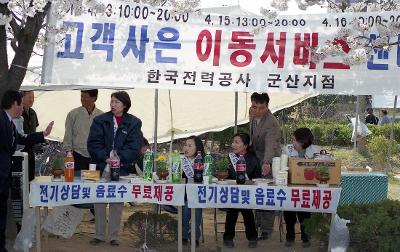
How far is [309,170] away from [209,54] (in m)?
1.74

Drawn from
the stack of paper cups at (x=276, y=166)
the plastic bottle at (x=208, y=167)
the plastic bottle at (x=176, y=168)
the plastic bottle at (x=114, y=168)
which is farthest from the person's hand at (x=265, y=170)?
the plastic bottle at (x=114, y=168)

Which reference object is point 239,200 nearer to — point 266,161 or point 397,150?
point 266,161

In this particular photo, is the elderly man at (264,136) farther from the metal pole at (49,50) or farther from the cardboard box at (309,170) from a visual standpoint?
the metal pole at (49,50)

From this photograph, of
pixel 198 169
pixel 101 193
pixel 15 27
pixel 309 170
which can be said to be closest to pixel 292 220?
pixel 309 170

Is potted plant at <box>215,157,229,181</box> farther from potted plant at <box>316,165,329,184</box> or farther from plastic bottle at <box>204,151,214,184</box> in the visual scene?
potted plant at <box>316,165,329,184</box>

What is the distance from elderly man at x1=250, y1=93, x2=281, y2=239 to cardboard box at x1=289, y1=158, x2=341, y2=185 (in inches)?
35.7

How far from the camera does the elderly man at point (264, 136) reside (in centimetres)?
727

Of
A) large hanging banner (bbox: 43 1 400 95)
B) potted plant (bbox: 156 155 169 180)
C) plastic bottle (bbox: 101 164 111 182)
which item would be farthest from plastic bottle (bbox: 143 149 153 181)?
large hanging banner (bbox: 43 1 400 95)

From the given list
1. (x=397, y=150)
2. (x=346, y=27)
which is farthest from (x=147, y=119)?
(x=397, y=150)

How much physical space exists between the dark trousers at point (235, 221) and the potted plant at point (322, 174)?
39.8 inches

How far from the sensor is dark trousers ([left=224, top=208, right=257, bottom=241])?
6883 mm

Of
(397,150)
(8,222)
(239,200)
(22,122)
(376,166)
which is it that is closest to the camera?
(239,200)

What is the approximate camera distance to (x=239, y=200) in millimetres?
6078

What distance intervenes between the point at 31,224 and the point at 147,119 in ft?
21.5
